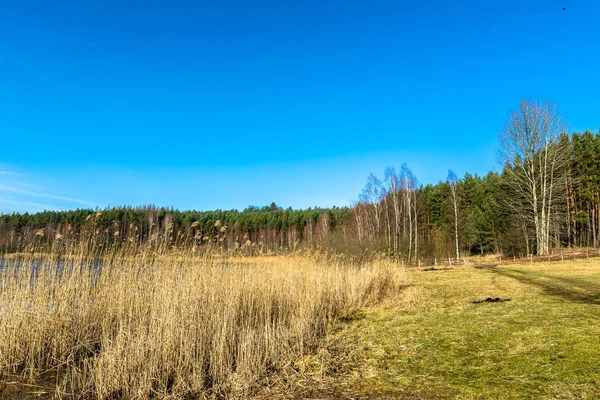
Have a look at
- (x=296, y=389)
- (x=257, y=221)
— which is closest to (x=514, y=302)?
(x=296, y=389)

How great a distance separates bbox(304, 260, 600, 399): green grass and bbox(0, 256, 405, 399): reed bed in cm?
89

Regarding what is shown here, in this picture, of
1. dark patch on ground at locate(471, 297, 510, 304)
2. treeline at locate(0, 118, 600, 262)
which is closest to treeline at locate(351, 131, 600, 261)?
treeline at locate(0, 118, 600, 262)

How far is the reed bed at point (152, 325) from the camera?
3875 mm

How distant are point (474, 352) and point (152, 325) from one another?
4156 mm

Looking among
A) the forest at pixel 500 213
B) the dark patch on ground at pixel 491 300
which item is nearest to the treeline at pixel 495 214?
the forest at pixel 500 213

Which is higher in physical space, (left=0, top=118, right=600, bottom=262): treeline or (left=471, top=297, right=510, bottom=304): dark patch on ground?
(left=0, top=118, right=600, bottom=262): treeline

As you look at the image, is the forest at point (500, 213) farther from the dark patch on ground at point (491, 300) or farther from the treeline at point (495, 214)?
the dark patch on ground at point (491, 300)

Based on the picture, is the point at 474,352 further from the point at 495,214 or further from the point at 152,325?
the point at 495,214

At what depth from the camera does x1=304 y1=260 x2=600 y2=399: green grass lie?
3.26 meters

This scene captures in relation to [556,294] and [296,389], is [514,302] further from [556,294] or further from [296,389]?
[296,389]

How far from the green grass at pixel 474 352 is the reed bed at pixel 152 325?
0.89 metres

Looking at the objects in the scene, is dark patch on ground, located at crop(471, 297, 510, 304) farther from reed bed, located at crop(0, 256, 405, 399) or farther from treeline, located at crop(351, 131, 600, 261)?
treeline, located at crop(351, 131, 600, 261)

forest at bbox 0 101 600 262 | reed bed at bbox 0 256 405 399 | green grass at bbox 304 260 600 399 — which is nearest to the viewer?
green grass at bbox 304 260 600 399

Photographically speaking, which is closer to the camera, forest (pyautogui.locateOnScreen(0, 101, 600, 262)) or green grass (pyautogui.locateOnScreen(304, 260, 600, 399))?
green grass (pyautogui.locateOnScreen(304, 260, 600, 399))
